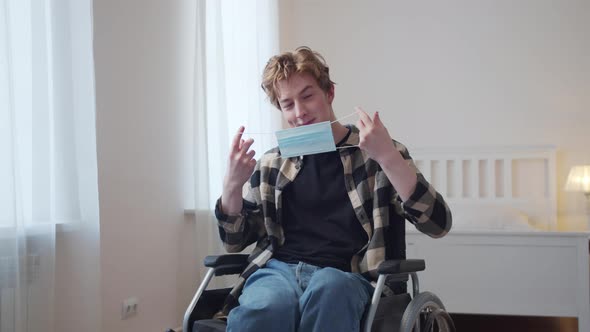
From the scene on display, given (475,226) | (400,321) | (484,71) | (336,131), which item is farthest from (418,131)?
(400,321)

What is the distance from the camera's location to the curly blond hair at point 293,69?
5.12ft

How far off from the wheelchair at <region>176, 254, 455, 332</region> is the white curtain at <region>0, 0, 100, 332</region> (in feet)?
1.80

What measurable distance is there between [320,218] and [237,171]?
0.25m

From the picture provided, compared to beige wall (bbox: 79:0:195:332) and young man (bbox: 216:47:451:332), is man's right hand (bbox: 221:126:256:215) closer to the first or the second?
young man (bbox: 216:47:451:332)

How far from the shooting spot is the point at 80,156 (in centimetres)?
196

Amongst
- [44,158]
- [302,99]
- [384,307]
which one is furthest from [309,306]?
[44,158]

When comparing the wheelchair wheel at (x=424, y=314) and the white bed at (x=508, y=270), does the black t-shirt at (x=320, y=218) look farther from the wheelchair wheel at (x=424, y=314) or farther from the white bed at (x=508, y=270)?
the white bed at (x=508, y=270)

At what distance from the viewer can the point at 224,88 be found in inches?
114

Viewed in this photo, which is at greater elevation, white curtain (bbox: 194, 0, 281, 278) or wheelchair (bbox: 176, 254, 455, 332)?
white curtain (bbox: 194, 0, 281, 278)

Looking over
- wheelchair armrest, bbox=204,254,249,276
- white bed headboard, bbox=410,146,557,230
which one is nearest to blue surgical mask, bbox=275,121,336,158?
wheelchair armrest, bbox=204,254,249,276

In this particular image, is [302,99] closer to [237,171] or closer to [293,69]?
[293,69]

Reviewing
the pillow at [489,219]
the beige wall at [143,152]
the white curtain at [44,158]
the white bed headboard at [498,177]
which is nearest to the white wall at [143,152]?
the beige wall at [143,152]

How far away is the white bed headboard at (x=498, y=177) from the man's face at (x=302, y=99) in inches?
88.8

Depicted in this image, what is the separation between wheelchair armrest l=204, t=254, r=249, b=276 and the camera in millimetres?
1567
